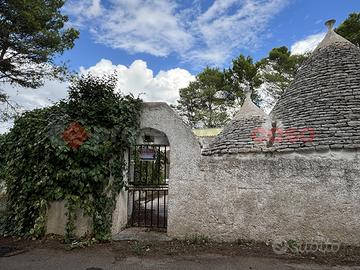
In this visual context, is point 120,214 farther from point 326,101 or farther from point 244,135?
point 326,101

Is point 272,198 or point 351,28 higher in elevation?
point 351,28

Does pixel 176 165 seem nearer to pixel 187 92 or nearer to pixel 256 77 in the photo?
pixel 256 77

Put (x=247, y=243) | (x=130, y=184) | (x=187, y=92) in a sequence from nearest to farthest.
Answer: (x=247, y=243) < (x=130, y=184) < (x=187, y=92)

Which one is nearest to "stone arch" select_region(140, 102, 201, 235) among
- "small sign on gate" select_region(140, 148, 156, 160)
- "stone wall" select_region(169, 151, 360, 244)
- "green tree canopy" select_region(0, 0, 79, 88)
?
"stone wall" select_region(169, 151, 360, 244)

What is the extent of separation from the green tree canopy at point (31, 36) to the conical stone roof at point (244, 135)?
9.10 m

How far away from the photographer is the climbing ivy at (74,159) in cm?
546

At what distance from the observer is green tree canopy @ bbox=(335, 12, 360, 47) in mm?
16906

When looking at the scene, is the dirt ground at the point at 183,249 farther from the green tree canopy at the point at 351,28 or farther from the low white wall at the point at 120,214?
the green tree canopy at the point at 351,28

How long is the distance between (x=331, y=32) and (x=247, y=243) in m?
8.30

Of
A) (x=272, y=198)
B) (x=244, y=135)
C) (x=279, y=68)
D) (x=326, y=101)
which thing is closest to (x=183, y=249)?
(x=272, y=198)

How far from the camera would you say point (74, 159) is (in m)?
5.58

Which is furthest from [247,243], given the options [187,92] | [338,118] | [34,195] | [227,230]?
[187,92]

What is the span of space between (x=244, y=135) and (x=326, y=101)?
2.49 metres

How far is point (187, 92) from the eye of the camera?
30.5 meters
